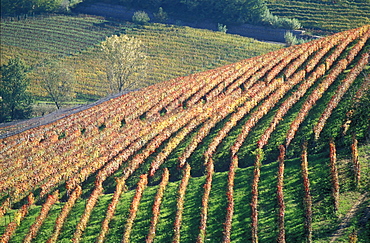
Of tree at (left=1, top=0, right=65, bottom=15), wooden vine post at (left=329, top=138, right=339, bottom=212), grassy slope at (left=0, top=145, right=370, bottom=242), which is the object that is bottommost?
grassy slope at (left=0, top=145, right=370, bottom=242)

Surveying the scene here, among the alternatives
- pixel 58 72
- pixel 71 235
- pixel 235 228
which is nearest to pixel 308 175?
pixel 235 228

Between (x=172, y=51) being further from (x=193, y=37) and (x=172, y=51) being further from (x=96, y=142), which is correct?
(x=96, y=142)

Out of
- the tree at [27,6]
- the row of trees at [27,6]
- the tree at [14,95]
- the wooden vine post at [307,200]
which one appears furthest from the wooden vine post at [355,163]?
the tree at [27,6]

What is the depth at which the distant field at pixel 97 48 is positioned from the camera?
81.7 meters

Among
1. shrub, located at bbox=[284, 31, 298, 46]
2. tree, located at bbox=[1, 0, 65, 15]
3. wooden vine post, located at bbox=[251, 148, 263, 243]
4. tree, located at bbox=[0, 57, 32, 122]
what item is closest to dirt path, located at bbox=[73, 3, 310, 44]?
shrub, located at bbox=[284, 31, 298, 46]

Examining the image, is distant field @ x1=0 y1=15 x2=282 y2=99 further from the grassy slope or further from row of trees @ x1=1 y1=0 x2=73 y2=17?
the grassy slope

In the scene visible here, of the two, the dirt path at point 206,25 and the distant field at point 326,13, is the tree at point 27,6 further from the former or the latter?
the distant field at point 326,13

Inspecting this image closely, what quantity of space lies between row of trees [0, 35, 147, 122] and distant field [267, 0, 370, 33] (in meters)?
37.0

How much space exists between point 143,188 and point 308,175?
12224 millimetres

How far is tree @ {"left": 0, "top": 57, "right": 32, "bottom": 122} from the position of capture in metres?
70.9

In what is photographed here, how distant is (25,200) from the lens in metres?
38.2

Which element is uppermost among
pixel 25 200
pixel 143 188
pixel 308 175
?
pixel 308 175

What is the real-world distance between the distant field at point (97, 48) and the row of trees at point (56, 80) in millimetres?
4154

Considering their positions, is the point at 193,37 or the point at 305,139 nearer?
the point at 305,139
